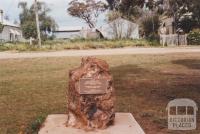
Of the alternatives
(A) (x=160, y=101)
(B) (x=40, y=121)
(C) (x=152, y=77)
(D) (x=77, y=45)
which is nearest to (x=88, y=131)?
(B) (x=40, y=121)

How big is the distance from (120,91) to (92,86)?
6.37 metres

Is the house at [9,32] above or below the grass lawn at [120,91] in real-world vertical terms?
above

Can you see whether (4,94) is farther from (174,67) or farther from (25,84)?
(174,67)

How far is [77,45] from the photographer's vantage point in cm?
4319

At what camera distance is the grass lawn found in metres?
10.4

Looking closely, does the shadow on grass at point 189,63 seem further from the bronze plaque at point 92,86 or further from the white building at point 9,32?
the white building at point 9,32

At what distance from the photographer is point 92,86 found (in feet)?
26.0

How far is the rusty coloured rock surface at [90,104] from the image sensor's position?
7902 millimetres

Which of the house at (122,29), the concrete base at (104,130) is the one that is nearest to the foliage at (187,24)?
the house at (122,29)

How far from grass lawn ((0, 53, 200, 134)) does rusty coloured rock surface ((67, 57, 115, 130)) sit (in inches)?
49.2

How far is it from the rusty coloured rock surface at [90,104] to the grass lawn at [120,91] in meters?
1.25

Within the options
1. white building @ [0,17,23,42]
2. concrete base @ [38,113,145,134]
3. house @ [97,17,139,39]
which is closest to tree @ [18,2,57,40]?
white building @ [0,17,23,42]

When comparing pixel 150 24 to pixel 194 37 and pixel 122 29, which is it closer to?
pixel 122 29

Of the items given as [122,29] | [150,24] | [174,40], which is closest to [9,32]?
[122,29]
